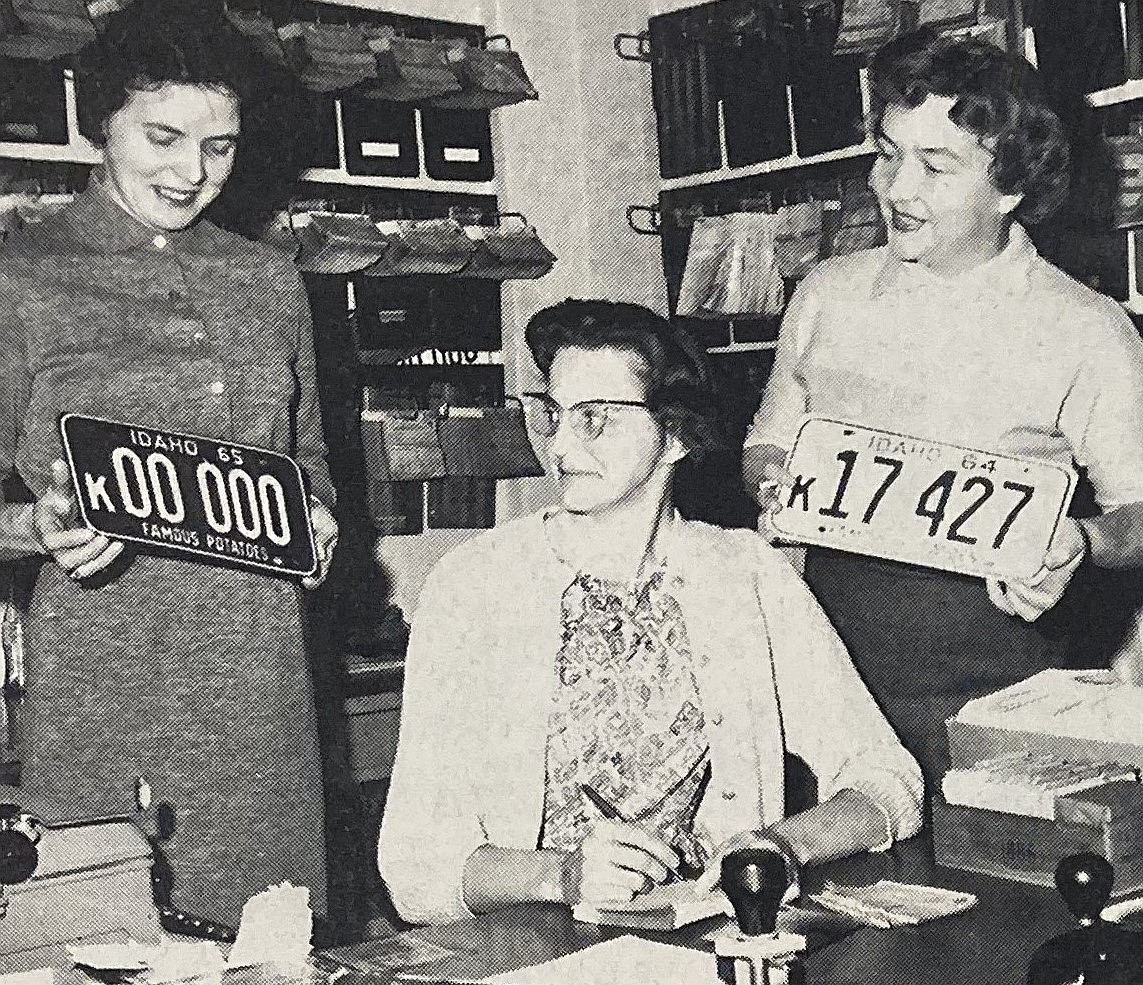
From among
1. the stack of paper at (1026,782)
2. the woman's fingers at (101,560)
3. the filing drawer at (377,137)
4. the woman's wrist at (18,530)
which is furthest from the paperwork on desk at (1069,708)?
the filing drawer at (377,137)

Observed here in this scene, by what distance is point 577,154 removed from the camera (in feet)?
10.9

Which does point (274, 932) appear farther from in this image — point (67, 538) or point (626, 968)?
point (67, 538)

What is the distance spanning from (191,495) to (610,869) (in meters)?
0.95

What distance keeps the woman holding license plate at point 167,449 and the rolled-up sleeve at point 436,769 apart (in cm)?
48

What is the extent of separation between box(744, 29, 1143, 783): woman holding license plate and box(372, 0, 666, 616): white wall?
0.63 metres

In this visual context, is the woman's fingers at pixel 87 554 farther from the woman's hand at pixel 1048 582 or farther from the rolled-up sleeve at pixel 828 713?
the woman's hand at pixel 1048 582

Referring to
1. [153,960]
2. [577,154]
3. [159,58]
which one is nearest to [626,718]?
[153,960]

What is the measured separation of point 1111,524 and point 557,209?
1333mm

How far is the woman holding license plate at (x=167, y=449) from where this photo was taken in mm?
2307

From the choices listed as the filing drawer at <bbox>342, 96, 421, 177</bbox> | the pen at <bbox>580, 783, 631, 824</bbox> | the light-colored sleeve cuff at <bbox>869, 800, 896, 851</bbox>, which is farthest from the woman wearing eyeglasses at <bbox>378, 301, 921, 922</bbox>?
the filing drawer at <bbox>342, 96, 421, 177</bbox>

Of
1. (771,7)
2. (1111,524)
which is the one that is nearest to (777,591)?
(1111,524)

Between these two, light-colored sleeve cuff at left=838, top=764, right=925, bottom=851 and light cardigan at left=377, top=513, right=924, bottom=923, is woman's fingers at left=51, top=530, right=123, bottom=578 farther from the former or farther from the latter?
light-colored sleeve cuff at left=838, top=764, right=925, bottom=851

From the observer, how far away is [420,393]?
3.52 meters

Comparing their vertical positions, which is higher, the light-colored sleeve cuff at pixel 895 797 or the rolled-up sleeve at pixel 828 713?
the rolled-up sleeve at pixel 828 713
